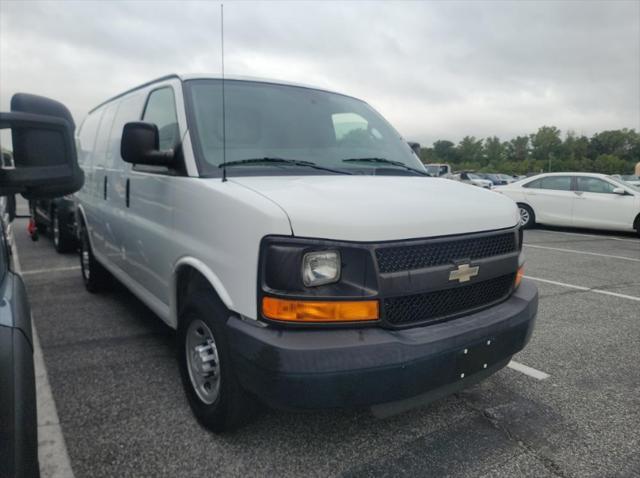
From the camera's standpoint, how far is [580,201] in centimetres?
1095

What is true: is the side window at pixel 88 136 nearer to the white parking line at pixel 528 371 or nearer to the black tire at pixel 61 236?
the black tire at pixel 61 236

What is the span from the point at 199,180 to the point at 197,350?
2.93ft

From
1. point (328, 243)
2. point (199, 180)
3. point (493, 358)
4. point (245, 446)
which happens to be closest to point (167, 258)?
point (199, 180)

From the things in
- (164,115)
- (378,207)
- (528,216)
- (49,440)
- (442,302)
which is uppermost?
(164,115)

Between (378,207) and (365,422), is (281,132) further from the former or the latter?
(365,422)

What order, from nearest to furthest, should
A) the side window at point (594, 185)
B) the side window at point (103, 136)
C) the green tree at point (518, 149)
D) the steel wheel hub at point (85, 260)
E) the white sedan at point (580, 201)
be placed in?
the side window at point (103, 136) → the steel wheel hub at point (85, 260) → the white sedan at point (580, 201) → the side window at point (594, 185) → the green tree at point (518, 149)

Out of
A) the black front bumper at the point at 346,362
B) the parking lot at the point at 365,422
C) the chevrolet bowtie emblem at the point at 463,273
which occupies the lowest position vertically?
the parking lot at the point at 365,422

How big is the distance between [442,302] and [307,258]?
2.29 ft

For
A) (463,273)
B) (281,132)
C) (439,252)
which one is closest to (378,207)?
(439,252)

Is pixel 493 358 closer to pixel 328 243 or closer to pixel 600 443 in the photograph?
pixel 600 443

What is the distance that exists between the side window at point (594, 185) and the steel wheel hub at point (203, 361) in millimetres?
10965

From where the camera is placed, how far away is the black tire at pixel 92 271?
497 centimetres

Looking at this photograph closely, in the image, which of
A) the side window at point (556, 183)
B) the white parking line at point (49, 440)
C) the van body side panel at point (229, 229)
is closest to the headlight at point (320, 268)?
the van body side panel at point (229, 229)

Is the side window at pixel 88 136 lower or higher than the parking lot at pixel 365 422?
higher
